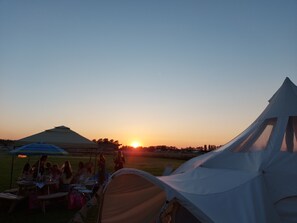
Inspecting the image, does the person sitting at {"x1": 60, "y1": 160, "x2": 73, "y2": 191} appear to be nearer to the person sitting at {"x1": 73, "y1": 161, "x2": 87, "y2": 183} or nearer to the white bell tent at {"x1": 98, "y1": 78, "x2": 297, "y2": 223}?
the person sitting at {"x1": 73, "y1": 161, "x2": 87, "y2": 183}

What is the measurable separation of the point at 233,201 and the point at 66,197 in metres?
7.29

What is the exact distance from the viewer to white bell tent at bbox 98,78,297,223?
462 centimetres

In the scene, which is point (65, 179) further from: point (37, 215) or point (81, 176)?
point (37, 215)

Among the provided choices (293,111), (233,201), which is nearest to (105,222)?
(233,201)

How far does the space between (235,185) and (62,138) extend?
937 cm

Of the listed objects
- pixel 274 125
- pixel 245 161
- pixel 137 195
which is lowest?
pixel 137 195

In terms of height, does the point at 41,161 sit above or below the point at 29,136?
below

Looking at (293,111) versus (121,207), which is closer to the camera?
(293,111)

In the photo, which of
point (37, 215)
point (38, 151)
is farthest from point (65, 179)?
point (37, 215)

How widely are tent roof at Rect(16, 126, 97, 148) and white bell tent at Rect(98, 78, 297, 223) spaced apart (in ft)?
21.1

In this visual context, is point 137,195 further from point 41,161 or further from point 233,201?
point 41,161

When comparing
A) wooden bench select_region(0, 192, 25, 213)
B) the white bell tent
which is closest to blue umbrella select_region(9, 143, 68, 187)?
wooden bench select_region(0, 192, 25, 213)

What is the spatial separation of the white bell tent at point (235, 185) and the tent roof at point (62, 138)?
21.1ft

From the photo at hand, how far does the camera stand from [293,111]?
6.16m
